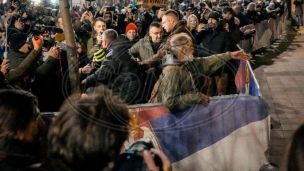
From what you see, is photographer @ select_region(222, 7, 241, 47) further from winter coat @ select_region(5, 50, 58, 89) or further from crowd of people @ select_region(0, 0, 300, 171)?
winter coat @ select_region(5, 50, 58, 89)

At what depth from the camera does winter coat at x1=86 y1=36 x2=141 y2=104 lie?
464 centimetres

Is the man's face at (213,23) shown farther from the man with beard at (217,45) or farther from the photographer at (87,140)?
the photographer at (87,140)

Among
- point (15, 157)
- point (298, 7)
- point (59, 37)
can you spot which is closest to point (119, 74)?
point (59, 37)

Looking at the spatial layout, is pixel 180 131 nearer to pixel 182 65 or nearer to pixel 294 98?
pixel 182 65

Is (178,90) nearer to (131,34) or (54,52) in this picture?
(54,52)

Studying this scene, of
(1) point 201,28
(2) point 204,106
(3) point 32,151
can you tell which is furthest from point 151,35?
(3) point 32,151

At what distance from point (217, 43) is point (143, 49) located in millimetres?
1632

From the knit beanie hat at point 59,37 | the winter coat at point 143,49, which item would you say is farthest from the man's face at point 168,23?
the knit beanie hat at point 59,37

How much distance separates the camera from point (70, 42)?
390 centimetres

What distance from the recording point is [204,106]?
409 centimetres

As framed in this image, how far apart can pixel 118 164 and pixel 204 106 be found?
2.52 meters

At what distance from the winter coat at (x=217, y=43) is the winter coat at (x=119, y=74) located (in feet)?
7.80

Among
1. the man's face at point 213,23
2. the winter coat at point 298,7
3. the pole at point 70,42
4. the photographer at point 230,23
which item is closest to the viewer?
the pole at point 70,42

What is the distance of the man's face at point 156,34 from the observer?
594 centimetres
